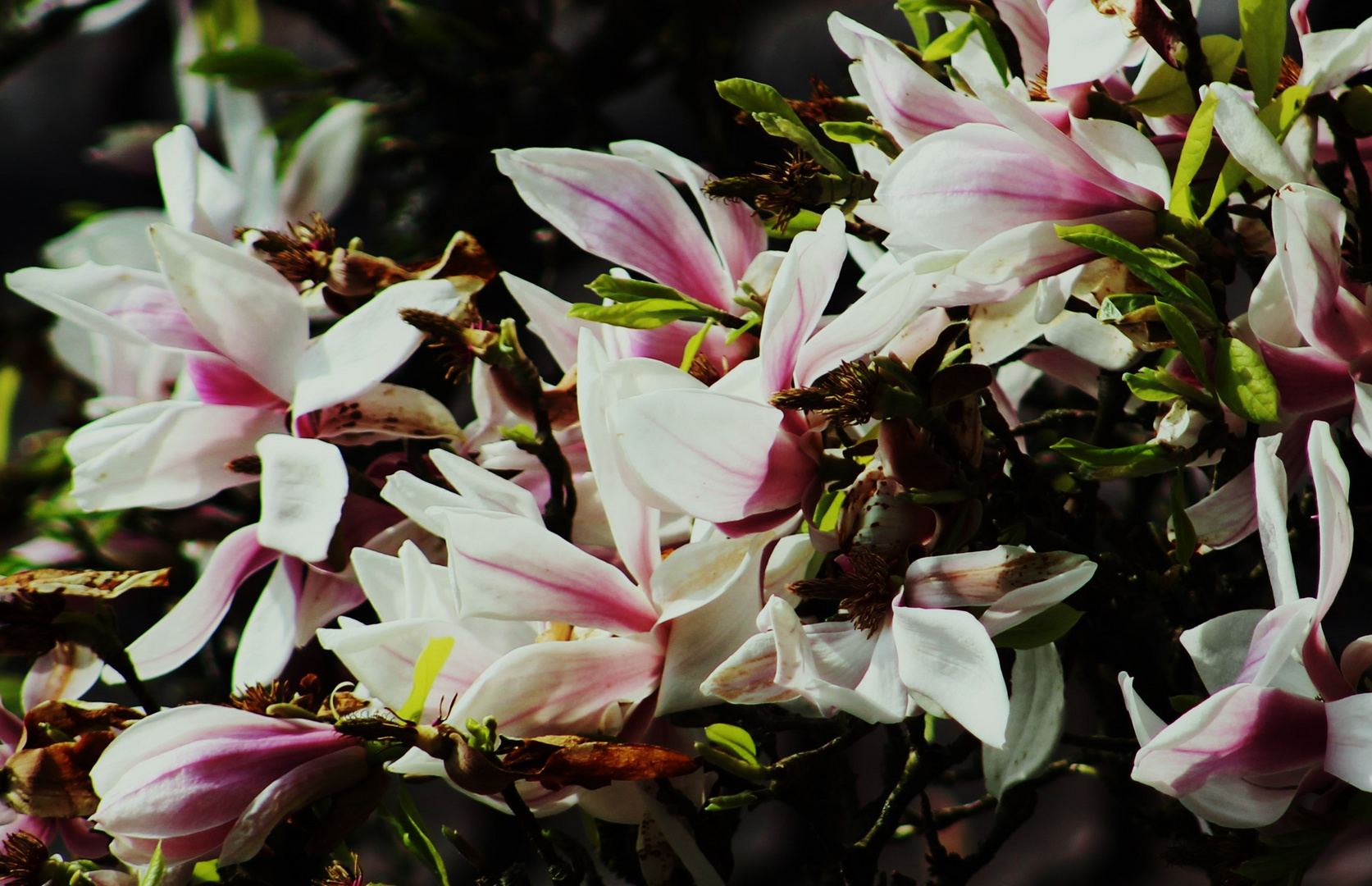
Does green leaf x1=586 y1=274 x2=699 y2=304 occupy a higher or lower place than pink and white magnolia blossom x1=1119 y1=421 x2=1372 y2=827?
higher

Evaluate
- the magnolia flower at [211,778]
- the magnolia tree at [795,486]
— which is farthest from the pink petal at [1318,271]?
the magnolia flower at [211,778]

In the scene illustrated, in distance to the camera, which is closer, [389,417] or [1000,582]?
[1000,582]

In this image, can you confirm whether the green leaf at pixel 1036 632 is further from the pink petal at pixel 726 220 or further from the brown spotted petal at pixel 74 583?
the brown spotted petal at pixel 74 583

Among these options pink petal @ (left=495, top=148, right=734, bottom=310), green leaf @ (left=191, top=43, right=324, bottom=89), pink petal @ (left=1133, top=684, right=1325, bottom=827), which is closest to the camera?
pink petal @ (left=1133, top=684, right=1325, bottom=827)

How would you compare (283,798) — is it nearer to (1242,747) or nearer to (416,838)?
(416,838)

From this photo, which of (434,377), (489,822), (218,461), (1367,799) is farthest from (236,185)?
(489,822)

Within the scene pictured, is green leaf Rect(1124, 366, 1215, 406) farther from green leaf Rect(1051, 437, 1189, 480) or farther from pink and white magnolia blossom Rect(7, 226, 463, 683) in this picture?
pink and white magnolia blossom Rect(7, 226, 463, 683)

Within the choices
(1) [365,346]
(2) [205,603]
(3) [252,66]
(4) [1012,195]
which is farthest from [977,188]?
(3) [252,66]

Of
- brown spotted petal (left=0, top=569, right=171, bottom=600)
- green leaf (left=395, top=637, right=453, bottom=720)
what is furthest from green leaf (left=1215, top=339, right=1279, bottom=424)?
brown spotted petal (left=0, top=569, right=171, bottom=600)
